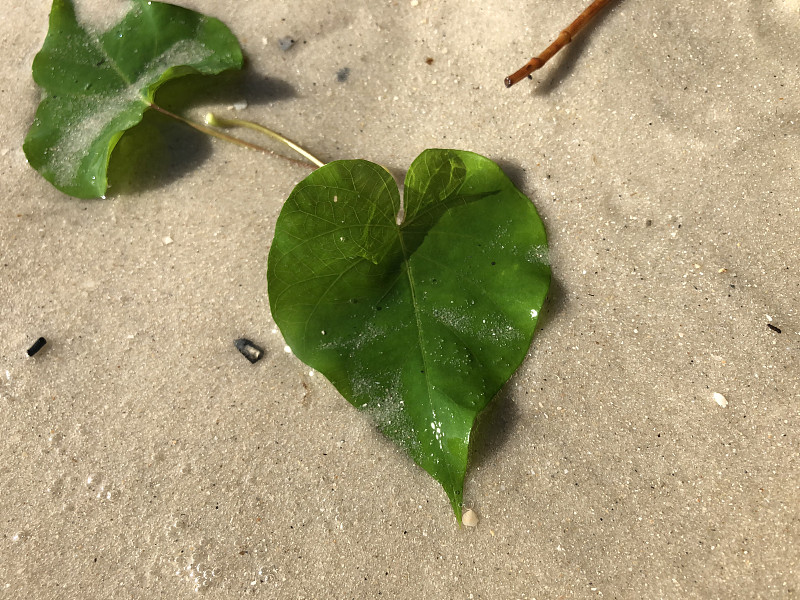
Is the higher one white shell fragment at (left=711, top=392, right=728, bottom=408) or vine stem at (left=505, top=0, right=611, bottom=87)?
vine stem at (left=505, top=0, right=611, bottom=87)

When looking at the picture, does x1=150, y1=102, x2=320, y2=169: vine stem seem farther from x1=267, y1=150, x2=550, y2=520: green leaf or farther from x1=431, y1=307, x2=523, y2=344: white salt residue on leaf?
x1=431, y1=307, x2=523, y2=344: white salt residue on leaf

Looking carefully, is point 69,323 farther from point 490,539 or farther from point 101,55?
point 490,539

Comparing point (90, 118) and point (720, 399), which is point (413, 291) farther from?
point (90, 118)

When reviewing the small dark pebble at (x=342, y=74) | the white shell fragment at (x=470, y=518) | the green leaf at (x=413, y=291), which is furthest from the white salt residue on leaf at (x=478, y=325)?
the small dark pebble at (x=342, y=74)

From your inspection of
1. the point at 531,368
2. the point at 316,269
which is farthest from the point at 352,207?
the point at 531,368

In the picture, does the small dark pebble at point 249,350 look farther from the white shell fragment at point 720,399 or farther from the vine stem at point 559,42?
the white shell fragment at point 720,399

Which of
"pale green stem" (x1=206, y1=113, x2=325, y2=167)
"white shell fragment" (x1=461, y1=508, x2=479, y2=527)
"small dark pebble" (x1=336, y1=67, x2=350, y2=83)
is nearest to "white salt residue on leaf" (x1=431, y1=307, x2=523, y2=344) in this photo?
"white shell fragment" (x1=461, y1=508, x2=479, y2=527)
